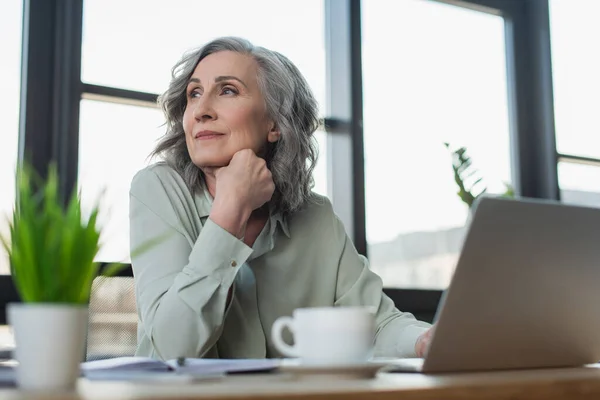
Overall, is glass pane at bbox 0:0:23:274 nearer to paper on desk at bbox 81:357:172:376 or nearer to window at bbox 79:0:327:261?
window at bbox 79:0:327:261

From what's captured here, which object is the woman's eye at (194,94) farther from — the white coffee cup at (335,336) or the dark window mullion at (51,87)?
the white coffee cup at (335,336)

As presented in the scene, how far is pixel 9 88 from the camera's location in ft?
7.80

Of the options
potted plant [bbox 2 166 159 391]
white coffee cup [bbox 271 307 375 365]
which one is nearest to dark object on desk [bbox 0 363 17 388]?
potted plant [bbox 2 166 159 391]

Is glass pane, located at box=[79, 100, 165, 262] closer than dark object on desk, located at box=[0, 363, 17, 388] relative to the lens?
No

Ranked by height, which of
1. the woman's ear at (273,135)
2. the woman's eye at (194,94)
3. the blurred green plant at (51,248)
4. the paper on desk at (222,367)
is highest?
the woman's eye at (194,94)

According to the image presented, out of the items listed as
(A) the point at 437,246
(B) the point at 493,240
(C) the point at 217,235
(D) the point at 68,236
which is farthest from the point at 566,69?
(D) the point at 68,236

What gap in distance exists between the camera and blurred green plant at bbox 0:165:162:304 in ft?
2.17

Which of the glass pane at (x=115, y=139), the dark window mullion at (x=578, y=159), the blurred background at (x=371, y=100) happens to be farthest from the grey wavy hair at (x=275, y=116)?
the dark window mullion at (x=578, y=159)

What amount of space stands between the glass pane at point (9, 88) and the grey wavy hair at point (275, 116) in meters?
0.62

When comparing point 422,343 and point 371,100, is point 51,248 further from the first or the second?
point 371,100

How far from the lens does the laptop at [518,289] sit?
2.72 ft

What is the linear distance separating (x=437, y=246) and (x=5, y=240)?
278 centimetres

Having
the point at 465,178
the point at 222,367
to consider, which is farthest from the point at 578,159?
the point at 222,367

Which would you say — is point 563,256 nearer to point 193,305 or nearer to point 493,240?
point 493,240
